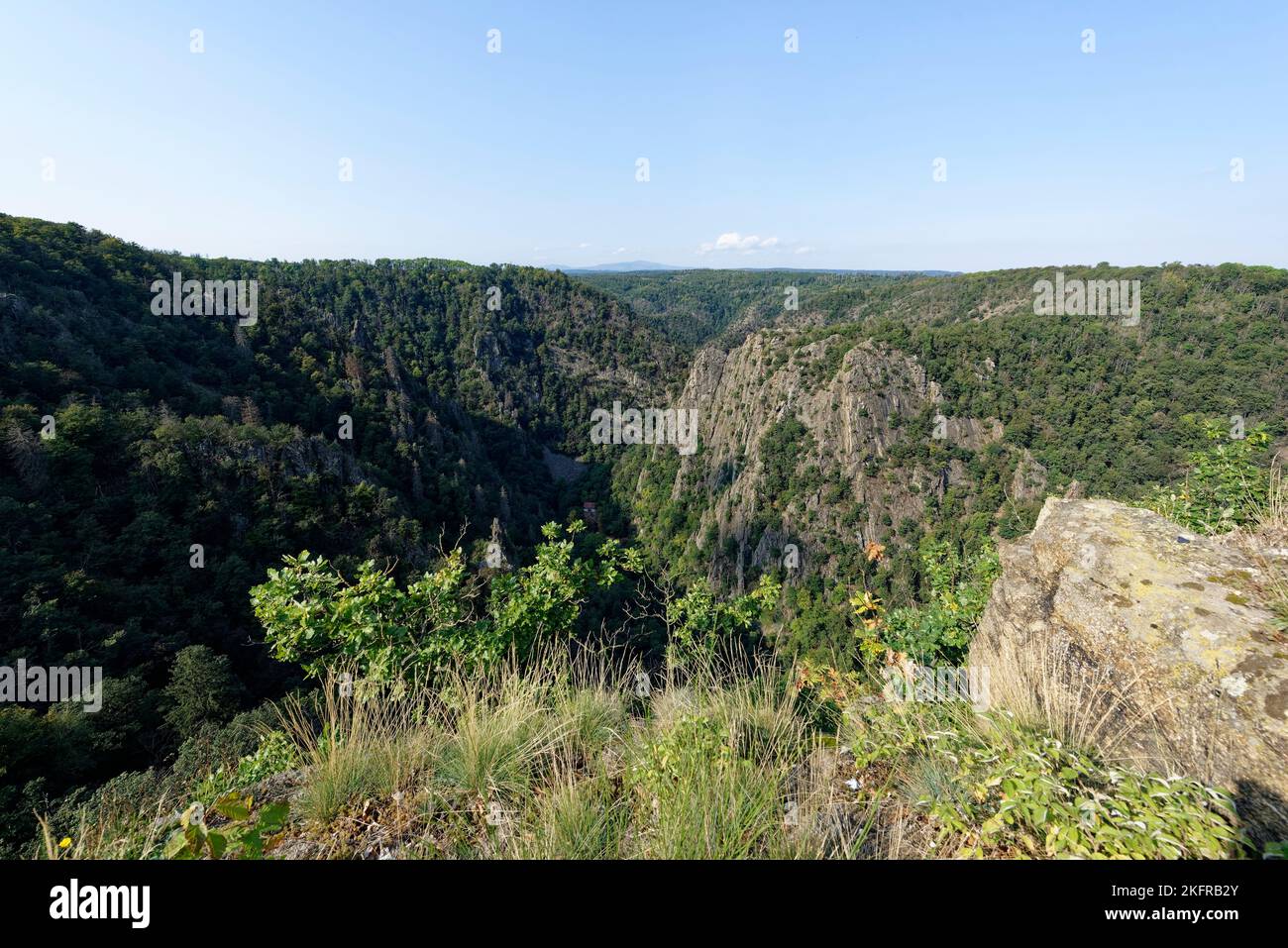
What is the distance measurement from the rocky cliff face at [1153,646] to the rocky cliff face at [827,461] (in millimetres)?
78415

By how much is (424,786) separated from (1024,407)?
10743 centimetres

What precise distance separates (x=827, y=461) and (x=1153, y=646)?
8823 centimetres

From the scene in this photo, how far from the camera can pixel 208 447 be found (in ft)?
135

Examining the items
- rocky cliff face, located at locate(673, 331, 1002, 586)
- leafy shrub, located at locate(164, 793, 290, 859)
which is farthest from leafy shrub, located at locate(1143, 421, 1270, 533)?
rocky cliff face, located at locate(673, 331, 1002, 586)

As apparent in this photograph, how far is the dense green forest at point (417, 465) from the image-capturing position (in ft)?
57.8

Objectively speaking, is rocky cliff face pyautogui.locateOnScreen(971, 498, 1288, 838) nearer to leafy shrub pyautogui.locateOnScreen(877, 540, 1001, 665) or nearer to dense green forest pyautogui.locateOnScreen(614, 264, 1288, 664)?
leafy shrub pyautogui.locateOnScreen(877, 540, 1001, 665)

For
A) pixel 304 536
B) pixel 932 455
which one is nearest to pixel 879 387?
pixel 932 455

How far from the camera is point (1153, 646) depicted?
3578mm

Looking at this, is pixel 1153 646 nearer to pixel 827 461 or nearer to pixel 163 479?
pixel 163 479

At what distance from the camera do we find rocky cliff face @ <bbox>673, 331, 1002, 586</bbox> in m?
82.1

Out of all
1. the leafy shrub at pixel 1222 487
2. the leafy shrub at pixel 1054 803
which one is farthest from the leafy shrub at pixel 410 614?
the leafy shrub at pixel 1222 487

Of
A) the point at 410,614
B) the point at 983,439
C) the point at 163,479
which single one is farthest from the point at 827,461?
the point at 410,614
